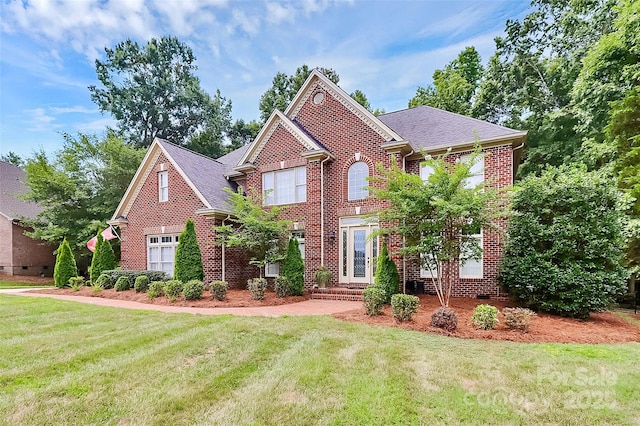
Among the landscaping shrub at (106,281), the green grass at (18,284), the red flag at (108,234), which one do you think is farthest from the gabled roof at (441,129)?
the green grass at (18,284)

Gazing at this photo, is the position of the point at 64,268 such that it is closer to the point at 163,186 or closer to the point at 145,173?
the point at 145,173

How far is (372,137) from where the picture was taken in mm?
12477

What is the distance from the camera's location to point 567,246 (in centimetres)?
830

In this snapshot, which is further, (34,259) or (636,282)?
(34,259)

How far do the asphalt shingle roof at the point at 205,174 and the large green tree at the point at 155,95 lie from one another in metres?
17.3

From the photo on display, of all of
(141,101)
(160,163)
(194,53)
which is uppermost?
(194,53)

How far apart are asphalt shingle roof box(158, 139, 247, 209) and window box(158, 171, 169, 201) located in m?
0.97

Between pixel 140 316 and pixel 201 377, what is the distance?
15.8 ft

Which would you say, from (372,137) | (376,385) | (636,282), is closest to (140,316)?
(376,385)

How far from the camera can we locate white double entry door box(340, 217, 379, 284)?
12.1 m

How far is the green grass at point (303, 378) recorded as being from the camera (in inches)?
136

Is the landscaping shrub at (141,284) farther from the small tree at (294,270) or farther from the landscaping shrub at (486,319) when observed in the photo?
the landscaping shrub at (486,319)

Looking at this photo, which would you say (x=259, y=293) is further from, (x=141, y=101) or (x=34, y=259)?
(x=141, y=101)

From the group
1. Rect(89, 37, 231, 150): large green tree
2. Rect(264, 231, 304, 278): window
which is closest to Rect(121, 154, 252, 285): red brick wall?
Rect(264, 231, 304, 278): window
